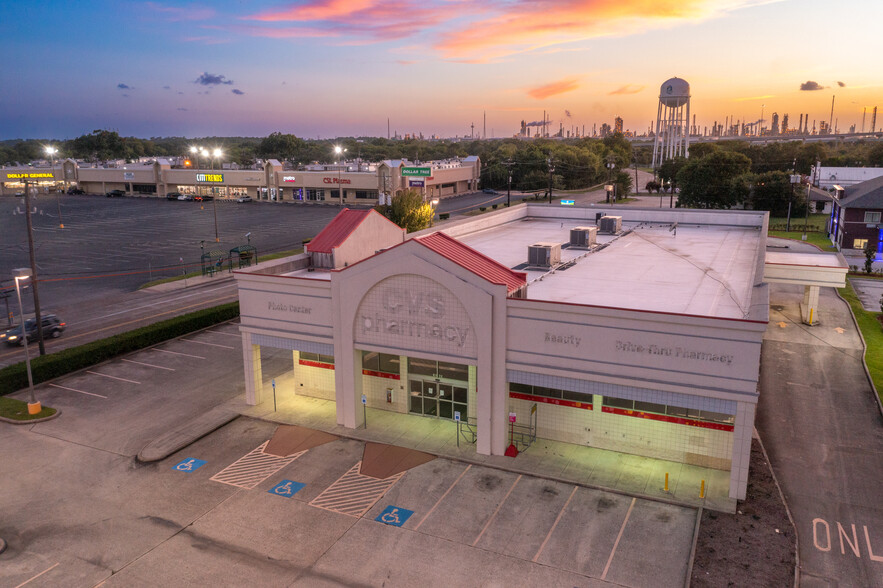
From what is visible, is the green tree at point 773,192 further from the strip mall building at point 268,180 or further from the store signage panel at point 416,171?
the strip mall building at point 268,180

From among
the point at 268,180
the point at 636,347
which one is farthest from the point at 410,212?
the point at 268,180

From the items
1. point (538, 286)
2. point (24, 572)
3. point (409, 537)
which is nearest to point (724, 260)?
point (538, 286)

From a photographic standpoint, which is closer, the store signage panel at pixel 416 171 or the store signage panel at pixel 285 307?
the store signage panel at pixel 285 307

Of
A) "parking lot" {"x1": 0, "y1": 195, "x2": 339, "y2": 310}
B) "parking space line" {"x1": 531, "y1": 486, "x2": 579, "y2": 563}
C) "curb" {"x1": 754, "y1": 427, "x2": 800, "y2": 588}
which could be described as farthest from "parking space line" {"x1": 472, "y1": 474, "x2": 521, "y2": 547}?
"parking lot" {"x1": 0, "y1": 195, "x2": 339, "y2": 310}

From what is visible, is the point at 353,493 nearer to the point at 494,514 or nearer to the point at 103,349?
the point at 494,514

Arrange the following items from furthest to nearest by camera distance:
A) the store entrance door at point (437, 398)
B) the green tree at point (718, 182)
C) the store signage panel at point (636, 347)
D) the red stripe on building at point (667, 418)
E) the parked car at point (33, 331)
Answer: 1. the green tree at point (718, 182)
2. the parked car at point (33, 331)
3. the store entrance door at point (437, 398)
4. the red stripe on building at point (667, 418)
5. the store signage panel at point (636, 347)

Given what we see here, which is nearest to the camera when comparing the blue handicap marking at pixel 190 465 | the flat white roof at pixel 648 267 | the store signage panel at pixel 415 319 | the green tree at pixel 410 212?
the blue handicap marking at pixel 190 465

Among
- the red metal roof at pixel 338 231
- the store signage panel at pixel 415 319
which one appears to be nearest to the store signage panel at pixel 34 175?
the red metal roof at pixel 338 231
